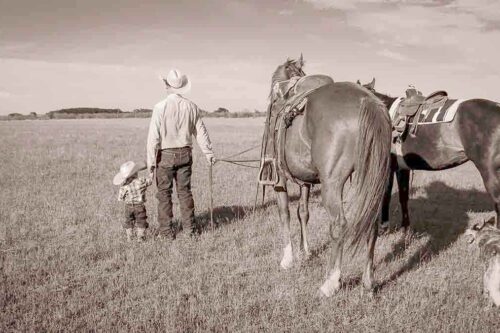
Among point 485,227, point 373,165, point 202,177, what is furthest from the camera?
point 202,177

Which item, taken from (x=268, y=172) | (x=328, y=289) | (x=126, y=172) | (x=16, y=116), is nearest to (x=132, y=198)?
(x=126, y=172)

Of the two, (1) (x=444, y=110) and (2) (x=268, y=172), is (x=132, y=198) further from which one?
(1) (x=444, y=110)

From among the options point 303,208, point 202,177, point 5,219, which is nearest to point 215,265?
point 303,208

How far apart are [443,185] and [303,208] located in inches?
274

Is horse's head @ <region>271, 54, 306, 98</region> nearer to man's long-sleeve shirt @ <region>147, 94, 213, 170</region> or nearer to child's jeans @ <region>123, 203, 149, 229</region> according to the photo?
man's long-sleeve shirt @ <region>147, 94, 213, 170</region>

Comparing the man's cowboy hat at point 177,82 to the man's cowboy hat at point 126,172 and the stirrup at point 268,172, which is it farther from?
the stirrup at point 268,172

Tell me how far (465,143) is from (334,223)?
9.24 ft

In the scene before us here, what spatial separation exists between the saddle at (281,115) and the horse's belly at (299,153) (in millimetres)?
93

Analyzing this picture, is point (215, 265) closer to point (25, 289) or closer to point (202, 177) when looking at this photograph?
point (25, 289)

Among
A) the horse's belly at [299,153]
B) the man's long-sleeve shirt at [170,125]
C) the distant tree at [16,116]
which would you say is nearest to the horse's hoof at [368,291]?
the horse's belly at [299,153]

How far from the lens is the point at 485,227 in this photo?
4371mm

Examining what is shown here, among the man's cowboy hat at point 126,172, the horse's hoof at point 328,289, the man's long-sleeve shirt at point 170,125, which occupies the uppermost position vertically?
the man's long-sleeve shirt at point 170,125

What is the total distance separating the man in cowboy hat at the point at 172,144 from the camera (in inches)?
244

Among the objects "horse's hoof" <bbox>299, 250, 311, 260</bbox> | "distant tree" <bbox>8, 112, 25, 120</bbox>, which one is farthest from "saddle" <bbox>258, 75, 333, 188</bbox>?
"distant tree" <bbox>8, 112, 25, 120</bbox>
